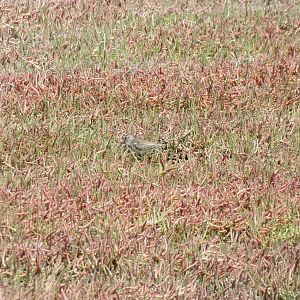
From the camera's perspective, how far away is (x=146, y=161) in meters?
6.75

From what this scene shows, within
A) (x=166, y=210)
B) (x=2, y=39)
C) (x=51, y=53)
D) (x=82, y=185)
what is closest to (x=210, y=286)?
(x=166, y=210)

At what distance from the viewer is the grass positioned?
512cm

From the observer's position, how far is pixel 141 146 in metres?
6.89

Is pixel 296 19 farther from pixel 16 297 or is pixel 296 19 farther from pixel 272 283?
pixel 16 297

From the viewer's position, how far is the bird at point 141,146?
22.6ft

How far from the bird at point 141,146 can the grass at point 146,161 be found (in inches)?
3.8

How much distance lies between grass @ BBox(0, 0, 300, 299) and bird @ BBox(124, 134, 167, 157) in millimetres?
97

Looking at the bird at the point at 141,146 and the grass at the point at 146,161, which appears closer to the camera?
the grass at the point at 146,161

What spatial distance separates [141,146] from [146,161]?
0.19m

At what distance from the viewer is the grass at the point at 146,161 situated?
5121mm

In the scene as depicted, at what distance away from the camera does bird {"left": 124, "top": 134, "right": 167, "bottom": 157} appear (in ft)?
22.6

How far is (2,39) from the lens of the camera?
9305 millimetres

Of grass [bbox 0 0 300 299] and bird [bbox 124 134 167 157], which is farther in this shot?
bird [bbox 124 134 167 157]

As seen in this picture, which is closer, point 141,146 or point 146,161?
point 146,161
